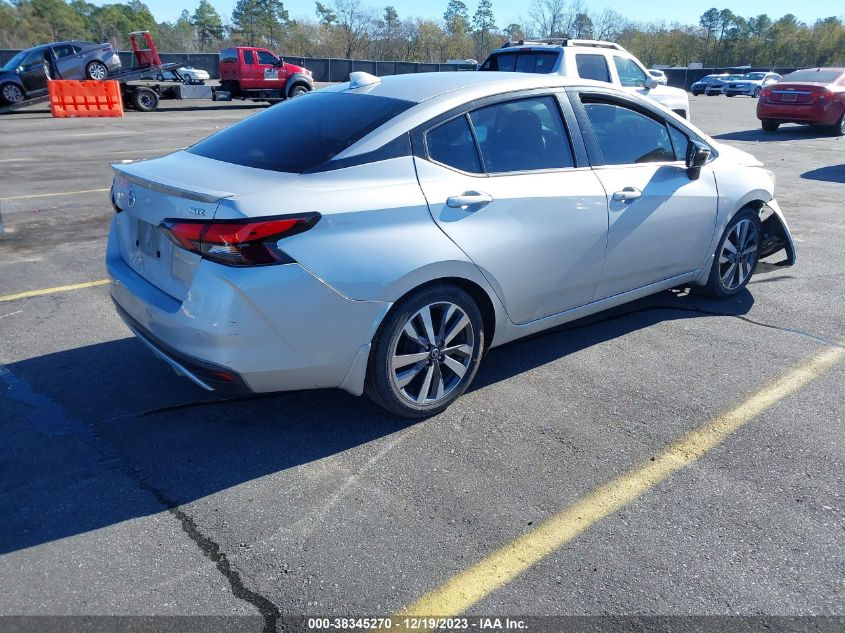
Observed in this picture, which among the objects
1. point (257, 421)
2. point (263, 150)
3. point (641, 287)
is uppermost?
point (263, 150)

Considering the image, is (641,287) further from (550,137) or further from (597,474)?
(597,474)

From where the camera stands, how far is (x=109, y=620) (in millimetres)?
2381

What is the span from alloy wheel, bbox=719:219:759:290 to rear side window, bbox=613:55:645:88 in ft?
27.3

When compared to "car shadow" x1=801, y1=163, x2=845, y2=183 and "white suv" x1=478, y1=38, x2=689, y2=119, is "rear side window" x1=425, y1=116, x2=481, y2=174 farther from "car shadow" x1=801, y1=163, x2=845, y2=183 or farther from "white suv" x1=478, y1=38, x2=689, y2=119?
"car shadow" x1=801, y1=163, x2=845, y2=183

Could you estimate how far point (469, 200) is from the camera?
3.56 metres

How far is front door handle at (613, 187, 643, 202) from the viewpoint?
426 cm

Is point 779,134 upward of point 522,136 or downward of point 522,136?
downward

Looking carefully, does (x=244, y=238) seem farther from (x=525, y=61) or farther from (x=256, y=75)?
(x=256, y=75)

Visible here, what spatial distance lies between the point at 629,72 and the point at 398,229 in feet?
37.6

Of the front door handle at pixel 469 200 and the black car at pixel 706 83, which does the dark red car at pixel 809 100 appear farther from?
the black car at pixel 706 83

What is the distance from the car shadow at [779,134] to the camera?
1738 centimetres

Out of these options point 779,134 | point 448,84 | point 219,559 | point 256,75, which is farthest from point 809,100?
point 219,559

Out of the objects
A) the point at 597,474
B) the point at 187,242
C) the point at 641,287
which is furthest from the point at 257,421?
the point at 641,287

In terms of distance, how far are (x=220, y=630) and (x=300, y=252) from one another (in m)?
1.51
